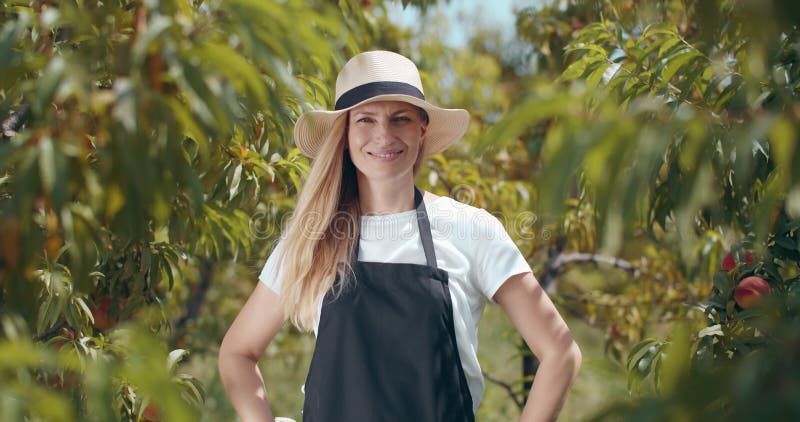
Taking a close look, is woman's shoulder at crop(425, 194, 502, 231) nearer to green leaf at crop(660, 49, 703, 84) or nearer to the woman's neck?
the woman's neck

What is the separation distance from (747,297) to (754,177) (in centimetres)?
28

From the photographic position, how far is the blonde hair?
2.03 m

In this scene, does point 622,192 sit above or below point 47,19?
below

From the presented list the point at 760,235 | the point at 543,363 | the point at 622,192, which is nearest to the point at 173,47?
the point at 622,192

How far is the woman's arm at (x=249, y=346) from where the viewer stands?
83.4 inches

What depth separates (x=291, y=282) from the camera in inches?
80.7

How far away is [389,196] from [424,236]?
169mm

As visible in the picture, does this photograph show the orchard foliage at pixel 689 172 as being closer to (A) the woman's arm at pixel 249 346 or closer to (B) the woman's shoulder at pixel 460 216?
(B) the woman's shoulder at pixel 460 216

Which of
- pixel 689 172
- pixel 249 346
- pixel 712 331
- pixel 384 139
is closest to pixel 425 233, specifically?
pixel 384 139

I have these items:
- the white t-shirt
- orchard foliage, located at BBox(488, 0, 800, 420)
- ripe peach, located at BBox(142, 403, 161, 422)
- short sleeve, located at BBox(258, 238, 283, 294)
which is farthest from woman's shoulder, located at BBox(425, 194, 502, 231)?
ripe peach, located at BBox(142, 403, 161, 422)

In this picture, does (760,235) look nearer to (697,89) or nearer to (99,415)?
(99,415)

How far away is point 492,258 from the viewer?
1.95m

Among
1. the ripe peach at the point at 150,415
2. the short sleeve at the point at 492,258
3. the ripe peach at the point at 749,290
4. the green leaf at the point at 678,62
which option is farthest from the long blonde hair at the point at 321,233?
the ripe peach at the point at 749,290

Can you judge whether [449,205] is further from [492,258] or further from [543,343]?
[543,343]
